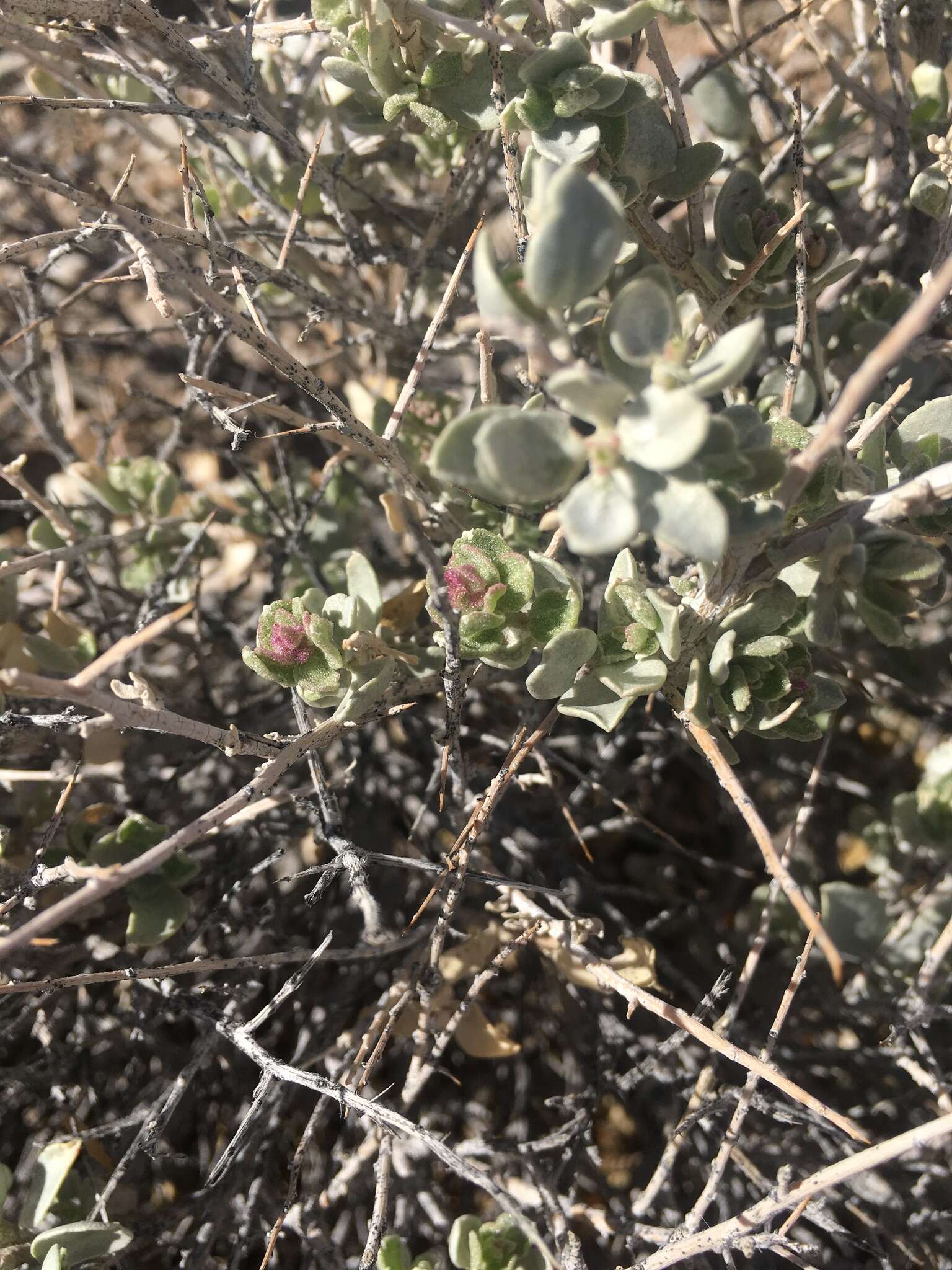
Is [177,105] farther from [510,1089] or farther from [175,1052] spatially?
[510,1089]

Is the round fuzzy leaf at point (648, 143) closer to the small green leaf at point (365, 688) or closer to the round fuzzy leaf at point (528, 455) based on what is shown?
the round fuzzy leaf at point (528, 455)

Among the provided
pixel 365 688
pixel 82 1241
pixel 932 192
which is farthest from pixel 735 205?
pixel 82 1241

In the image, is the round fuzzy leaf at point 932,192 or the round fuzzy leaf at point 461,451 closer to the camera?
the round fuzzy leaf at point 461,451

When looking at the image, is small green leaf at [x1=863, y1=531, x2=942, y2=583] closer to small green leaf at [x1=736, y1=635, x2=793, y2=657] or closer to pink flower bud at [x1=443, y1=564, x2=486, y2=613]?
small green leaf at [x1=736, y1=635, x2=793, y2=657]

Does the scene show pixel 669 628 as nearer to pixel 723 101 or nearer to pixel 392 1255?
pixel 392 1255

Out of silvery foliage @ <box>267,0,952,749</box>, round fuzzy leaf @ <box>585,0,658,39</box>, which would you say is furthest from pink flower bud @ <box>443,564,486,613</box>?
round fuzzy leaf @ <box>585,0,658,39</box>

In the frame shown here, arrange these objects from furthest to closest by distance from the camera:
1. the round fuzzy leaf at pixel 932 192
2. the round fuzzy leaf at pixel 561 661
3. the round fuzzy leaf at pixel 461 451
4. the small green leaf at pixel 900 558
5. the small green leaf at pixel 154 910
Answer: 1. the small green leaf at pixel 154 910
2. the round fuzzy leaf at pixel 932 192
3. the round fuzzy leaf at pixel 561 661
4. the small green leaf at pixel 900 558
5. the round fuzzy leaf at pixel 461 451

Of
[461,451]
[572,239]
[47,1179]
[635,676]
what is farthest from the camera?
[47,1179]

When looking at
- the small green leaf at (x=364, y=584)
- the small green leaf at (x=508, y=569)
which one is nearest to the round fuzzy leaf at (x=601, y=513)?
the small green leaf at (x=508, y=569)
